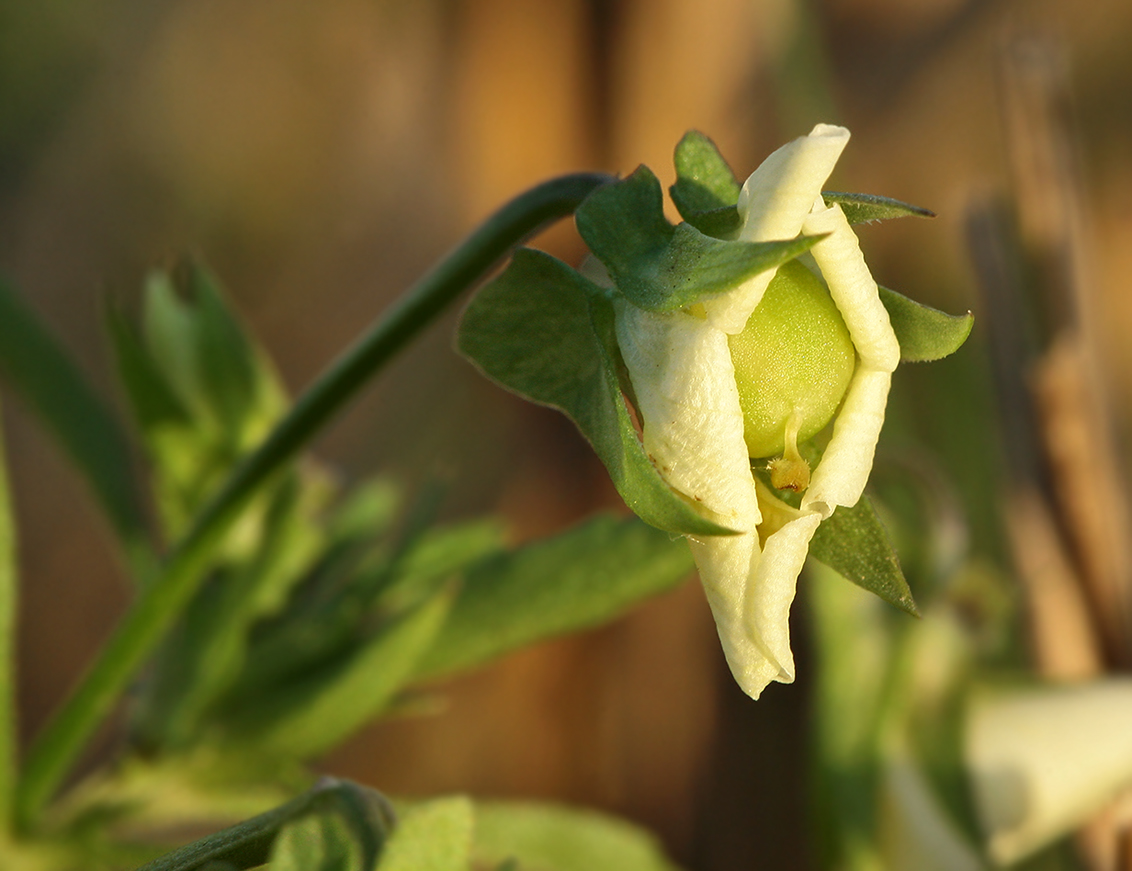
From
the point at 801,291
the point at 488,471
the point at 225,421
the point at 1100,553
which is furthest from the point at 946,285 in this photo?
the point at 801,291

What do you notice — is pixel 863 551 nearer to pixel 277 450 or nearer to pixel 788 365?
pixel 788 365

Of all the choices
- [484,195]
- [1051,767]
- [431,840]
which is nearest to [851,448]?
[431,840]

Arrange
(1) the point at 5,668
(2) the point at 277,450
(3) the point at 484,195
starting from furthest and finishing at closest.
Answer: (3) the point at 484,195 → (1) the point at 5,668 → (2) the point at 277,450

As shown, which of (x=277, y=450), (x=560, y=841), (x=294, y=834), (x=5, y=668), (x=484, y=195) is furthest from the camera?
(x=484, y=195)

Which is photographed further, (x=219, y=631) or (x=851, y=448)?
(x=219, y=631)

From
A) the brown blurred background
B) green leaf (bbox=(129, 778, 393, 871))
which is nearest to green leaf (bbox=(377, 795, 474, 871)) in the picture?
green leaf (bbox=(129, 778, 393, 871))

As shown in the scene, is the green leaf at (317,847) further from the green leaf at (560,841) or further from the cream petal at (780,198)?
the green leaf at (560,841)

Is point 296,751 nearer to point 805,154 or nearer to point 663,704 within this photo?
point 805,154
